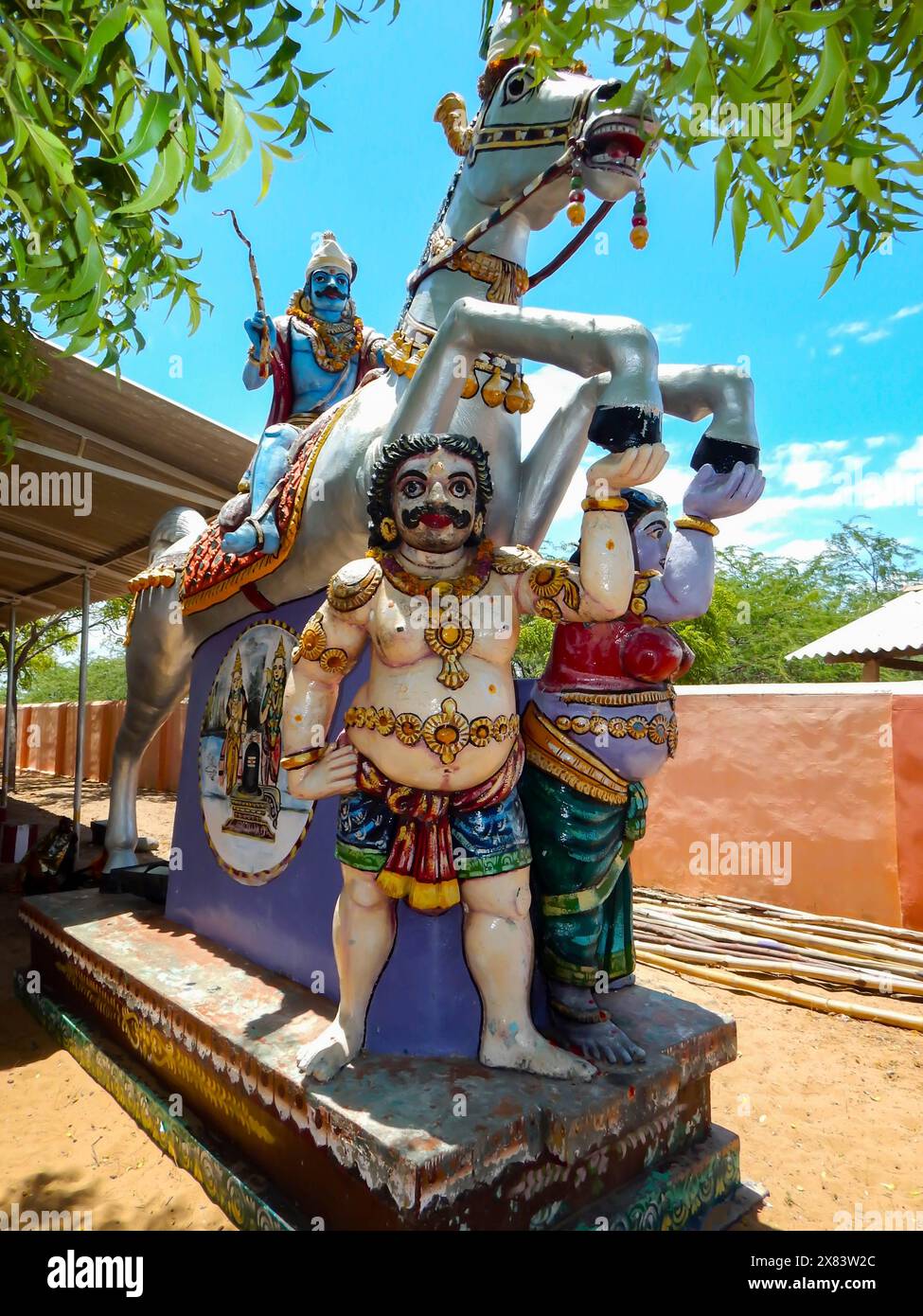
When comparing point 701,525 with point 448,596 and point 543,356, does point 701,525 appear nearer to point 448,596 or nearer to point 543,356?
point 543,356

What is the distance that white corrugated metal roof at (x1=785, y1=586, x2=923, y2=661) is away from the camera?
853cm

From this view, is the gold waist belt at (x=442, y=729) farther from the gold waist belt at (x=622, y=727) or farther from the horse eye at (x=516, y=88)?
the horse eye at (x=516, y=88)

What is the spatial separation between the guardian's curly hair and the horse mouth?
822mm

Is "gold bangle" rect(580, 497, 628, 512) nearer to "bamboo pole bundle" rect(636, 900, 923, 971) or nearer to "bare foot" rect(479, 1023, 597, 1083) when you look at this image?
"bare foot" rect(479, 1023, 597, 1083)

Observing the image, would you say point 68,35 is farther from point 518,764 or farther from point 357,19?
point 518,764

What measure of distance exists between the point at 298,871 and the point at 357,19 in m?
2.78

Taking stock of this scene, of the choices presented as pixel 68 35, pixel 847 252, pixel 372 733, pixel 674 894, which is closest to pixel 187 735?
pixel 372 733

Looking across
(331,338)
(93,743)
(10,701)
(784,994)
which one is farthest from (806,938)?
(93,743)

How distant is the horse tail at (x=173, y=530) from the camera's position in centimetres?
519

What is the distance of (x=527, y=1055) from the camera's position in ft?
7.04

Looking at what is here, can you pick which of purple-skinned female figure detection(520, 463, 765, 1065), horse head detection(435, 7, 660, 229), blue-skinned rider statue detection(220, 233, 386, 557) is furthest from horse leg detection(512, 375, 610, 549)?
blue-skinned rider statue detection(220, 233, 386, 557)

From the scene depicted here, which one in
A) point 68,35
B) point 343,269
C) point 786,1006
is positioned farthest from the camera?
point 786,1006

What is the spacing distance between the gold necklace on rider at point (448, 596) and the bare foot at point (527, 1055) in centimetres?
96
